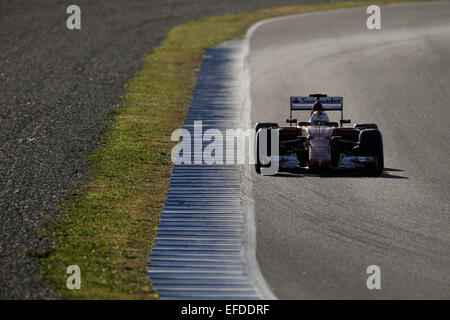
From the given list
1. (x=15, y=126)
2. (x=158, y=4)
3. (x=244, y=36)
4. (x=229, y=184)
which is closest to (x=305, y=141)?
(x=229, y=184)

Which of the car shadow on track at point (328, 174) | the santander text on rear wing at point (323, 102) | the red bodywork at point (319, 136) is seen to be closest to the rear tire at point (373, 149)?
the car shadow on track at point (328, 174)

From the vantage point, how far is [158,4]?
133ft

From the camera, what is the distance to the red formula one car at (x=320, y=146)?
13.9m

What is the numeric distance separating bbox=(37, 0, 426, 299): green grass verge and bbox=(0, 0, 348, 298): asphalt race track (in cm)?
33

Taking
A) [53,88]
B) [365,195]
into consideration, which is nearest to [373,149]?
[365,195]

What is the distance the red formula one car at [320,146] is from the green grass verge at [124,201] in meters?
2.08

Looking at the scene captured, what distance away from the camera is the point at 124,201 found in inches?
510

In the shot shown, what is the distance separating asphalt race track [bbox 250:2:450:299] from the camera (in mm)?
9984

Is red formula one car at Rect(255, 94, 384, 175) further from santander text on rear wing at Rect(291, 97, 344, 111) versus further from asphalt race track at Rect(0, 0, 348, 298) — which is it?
asphalt race track at Rect(0, 0, 348, 298)

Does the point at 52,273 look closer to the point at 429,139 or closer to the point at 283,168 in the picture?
the point at 283,168

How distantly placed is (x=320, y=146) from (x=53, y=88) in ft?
37.7

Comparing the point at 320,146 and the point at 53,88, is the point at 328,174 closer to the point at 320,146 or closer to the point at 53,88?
the point at 320,146

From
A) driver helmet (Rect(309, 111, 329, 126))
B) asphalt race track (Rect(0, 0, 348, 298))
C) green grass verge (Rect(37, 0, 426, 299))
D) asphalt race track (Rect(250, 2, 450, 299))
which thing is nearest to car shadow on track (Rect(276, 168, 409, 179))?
asphalt race track (Rect(250, 2, 450, 299))

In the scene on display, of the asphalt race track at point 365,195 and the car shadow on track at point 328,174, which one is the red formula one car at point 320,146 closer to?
the car shadow on track at point 328,174
